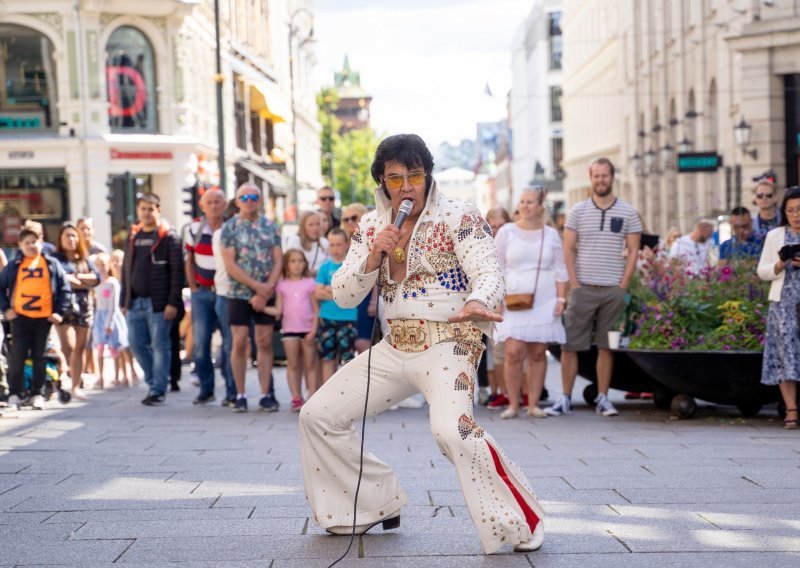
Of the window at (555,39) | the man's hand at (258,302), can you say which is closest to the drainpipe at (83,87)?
the man's hand at (258,302)

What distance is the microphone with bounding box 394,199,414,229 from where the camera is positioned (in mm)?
5902

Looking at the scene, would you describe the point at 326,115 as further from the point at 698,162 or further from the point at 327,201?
the point at 327,201

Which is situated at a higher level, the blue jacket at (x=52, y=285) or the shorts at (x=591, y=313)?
the blue jacket at (x=52, y=285)

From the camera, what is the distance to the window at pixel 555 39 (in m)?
90.6

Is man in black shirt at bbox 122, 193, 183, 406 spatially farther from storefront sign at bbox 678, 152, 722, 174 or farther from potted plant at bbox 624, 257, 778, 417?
storefront sign at bbox 678, 152, 722, 174

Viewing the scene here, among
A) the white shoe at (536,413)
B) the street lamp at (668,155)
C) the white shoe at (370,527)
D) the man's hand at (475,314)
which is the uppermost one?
the street lamp at (668,155)

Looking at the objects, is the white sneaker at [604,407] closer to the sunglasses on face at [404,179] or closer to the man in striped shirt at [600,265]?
the man in striped shirt at [600,265]

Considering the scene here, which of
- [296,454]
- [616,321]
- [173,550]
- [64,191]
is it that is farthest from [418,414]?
[64,191]

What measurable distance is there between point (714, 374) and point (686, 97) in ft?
101

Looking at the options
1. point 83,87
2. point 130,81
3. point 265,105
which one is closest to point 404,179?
point 83,87

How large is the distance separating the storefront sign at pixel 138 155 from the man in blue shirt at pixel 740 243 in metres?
26.4

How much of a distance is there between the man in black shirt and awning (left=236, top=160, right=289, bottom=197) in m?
31.2

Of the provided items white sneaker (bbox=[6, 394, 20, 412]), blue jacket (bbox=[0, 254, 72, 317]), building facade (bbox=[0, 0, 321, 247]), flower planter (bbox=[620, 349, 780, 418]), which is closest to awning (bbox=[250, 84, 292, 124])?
building facade (bbox=[0, 0, 321, 247])

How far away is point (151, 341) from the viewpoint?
1390 cm
